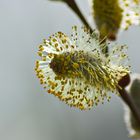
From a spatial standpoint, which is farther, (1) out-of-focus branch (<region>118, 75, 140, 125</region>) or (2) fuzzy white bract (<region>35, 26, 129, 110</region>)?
(1) out-of-focus branch (<region>118, 75, 140, 125</region>)

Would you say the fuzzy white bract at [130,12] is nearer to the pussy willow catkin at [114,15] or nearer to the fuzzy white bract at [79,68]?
the pussy willow catkin at [114,15]

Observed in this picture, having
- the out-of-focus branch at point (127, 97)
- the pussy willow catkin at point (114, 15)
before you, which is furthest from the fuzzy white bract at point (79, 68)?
the pussy willow catkin at point (114, 15)

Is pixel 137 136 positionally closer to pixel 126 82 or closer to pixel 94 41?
pixel 126 82

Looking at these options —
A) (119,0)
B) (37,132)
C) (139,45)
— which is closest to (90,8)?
(119,0)

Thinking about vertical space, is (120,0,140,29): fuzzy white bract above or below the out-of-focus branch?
above

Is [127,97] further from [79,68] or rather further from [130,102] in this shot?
[79,68]

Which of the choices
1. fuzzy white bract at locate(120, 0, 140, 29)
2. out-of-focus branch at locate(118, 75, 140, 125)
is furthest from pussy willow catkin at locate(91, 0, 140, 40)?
out-of-focus branch at locate(118, 75, 140, 125)

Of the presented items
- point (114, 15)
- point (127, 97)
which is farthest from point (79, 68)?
point (114, 15)

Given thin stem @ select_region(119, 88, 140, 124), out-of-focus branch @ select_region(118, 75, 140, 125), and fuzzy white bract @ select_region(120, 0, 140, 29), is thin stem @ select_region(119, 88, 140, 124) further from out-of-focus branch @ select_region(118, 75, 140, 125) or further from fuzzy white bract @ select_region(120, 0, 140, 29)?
fuzzy white bract @ select_region(120, 0, 140, 29)
